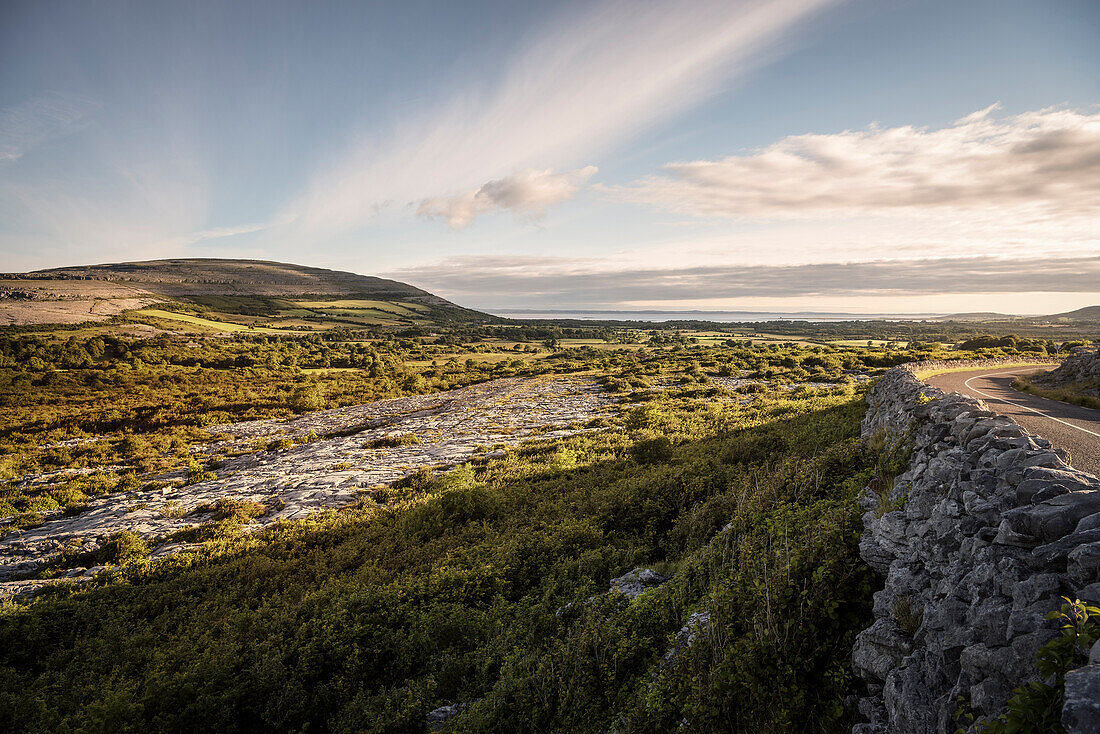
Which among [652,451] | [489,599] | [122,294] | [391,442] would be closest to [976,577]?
[489,599]

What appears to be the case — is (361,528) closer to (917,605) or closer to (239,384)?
(917,605)

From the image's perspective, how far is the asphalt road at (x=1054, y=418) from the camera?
7785mm

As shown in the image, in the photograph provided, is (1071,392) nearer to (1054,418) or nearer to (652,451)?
(1054,418)

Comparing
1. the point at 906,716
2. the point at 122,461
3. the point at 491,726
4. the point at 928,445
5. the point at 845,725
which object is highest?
the point at 928,445

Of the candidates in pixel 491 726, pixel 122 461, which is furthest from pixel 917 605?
pixel 122 461

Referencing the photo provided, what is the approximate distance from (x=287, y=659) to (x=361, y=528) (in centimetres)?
543

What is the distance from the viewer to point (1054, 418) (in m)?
11.0

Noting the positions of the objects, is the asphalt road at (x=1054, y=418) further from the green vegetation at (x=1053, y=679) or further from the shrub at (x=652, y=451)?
the shrub at (x=652, y=451)

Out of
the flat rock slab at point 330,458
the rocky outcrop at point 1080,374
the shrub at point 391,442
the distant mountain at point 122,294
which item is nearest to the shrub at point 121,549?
the flat rock slab at point 330,458

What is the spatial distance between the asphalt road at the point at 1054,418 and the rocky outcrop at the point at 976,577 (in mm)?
3011

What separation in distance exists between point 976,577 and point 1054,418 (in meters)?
11.8

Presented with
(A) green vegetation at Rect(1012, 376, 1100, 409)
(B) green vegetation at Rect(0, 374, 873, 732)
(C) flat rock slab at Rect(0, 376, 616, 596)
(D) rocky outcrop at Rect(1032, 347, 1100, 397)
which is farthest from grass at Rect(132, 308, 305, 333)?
(D) rocky outcrop at Rect(1032, 347, 1100, 397)

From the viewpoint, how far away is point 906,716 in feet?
12.1

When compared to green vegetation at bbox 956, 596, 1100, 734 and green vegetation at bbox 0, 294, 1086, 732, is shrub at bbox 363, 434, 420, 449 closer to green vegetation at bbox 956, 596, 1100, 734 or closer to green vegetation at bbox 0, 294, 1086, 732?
green vegetation at bbox 0, 294, 1086, 732
